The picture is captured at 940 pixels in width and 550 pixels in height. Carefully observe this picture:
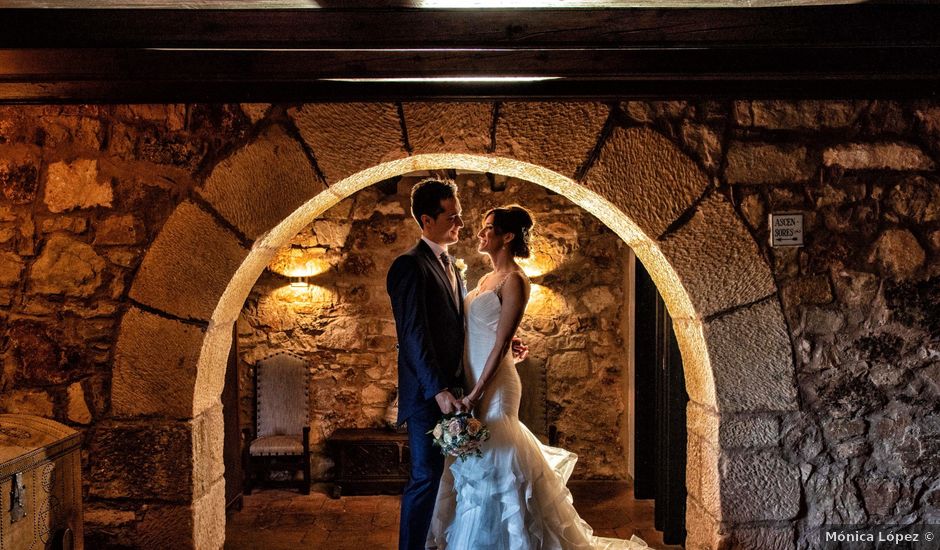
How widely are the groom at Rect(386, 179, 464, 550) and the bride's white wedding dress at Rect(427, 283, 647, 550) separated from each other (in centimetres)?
8

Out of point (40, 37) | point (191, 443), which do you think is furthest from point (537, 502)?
point (40, 37)

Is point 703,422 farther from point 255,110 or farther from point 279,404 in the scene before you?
point 279,404

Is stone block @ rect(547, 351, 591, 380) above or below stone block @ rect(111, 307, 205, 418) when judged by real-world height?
below

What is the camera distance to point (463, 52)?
8.18 ft

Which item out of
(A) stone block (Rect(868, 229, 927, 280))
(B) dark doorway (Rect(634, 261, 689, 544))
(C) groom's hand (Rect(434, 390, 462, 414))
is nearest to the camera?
(C) groom's hand (Rect(434, 390, 462, 414))

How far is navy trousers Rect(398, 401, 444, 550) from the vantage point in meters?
2.89

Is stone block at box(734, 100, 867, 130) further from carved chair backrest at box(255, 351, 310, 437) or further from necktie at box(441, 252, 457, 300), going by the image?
carved chair backrest at box(255, 351, 310, 437)

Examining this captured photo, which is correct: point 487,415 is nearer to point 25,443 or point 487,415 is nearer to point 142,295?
point 142,295

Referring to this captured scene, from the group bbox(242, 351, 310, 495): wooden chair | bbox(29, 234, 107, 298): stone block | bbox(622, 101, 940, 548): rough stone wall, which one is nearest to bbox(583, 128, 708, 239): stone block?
bbox(622, 101, 940, 548): rough stone wall

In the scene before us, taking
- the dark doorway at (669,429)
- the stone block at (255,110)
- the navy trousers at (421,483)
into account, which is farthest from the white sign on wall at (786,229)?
the stone block at (255,110)

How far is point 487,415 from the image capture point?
3.00 meters

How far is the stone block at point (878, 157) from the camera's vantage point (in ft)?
9.59

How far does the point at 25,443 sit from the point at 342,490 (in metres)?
2.90

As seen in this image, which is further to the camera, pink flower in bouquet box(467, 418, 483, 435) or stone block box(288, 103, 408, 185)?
stone block box(288, 103, 408, 185)
